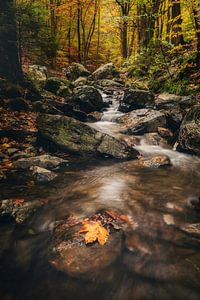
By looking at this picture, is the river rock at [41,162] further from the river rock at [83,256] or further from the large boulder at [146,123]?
the large boulder at [146,123]

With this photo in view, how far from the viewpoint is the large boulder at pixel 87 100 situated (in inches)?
467

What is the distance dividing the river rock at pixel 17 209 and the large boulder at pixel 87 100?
7.58 m

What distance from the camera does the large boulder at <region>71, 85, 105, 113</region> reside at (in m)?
11.9

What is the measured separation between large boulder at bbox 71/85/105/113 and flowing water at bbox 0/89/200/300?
560cm

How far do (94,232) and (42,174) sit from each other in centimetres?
238

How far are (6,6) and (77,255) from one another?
323 inches

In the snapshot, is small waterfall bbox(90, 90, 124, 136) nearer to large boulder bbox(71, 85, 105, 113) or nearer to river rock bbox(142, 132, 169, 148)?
large boulder bbox(71, 85, 105, 113)

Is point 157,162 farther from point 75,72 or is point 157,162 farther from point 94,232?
point 75,72

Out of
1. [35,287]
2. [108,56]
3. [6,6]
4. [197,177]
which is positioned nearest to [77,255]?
[35,287]

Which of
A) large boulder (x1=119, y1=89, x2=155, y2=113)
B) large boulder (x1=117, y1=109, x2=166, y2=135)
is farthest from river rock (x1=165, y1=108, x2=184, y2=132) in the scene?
large boulder (x1=119, y1=89, x2=155, y2=113)

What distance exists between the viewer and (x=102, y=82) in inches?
694

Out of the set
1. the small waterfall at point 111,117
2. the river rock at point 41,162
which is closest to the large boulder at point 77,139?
the river rock at point 41,162

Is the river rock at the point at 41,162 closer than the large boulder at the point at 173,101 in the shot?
Yes

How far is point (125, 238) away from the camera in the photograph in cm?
395
